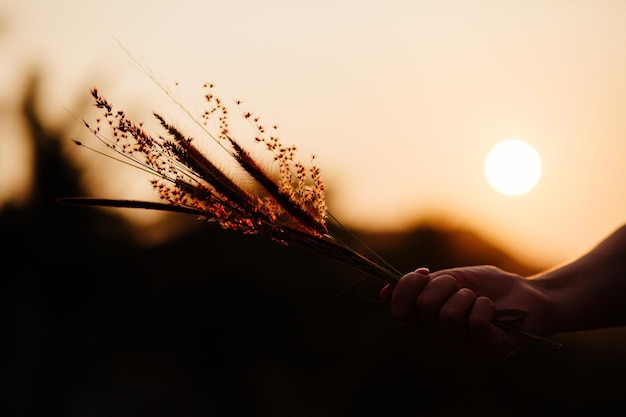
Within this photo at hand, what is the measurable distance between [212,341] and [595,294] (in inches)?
399

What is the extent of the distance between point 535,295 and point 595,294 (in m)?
0.28

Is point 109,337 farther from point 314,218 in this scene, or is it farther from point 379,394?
point 314,218

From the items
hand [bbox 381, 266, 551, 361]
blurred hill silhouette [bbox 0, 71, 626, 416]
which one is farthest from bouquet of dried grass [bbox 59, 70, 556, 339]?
blurred hill silhouette [bbox 0, 71, 626, 416]

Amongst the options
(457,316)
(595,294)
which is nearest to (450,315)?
(457,316)

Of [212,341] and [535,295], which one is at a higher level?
[535,295]

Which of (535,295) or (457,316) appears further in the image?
(535,295)

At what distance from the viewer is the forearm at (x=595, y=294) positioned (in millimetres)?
2844

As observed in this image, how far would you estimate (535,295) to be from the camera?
9.41 feet

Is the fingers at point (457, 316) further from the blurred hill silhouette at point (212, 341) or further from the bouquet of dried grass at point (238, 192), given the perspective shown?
the blurred hill silhouette at point (212, 341)

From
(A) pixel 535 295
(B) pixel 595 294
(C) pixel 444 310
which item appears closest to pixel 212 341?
(A) pixel 535 295

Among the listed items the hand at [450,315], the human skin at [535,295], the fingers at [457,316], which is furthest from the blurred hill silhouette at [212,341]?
the fingers at [457,316]

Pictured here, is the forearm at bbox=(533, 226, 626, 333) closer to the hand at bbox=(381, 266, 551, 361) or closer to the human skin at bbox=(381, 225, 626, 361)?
the human skin at bbox=(381, 225, 626, 361)

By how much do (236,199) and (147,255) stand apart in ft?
35.7

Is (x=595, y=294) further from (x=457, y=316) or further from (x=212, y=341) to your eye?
(x=212, y=341)
